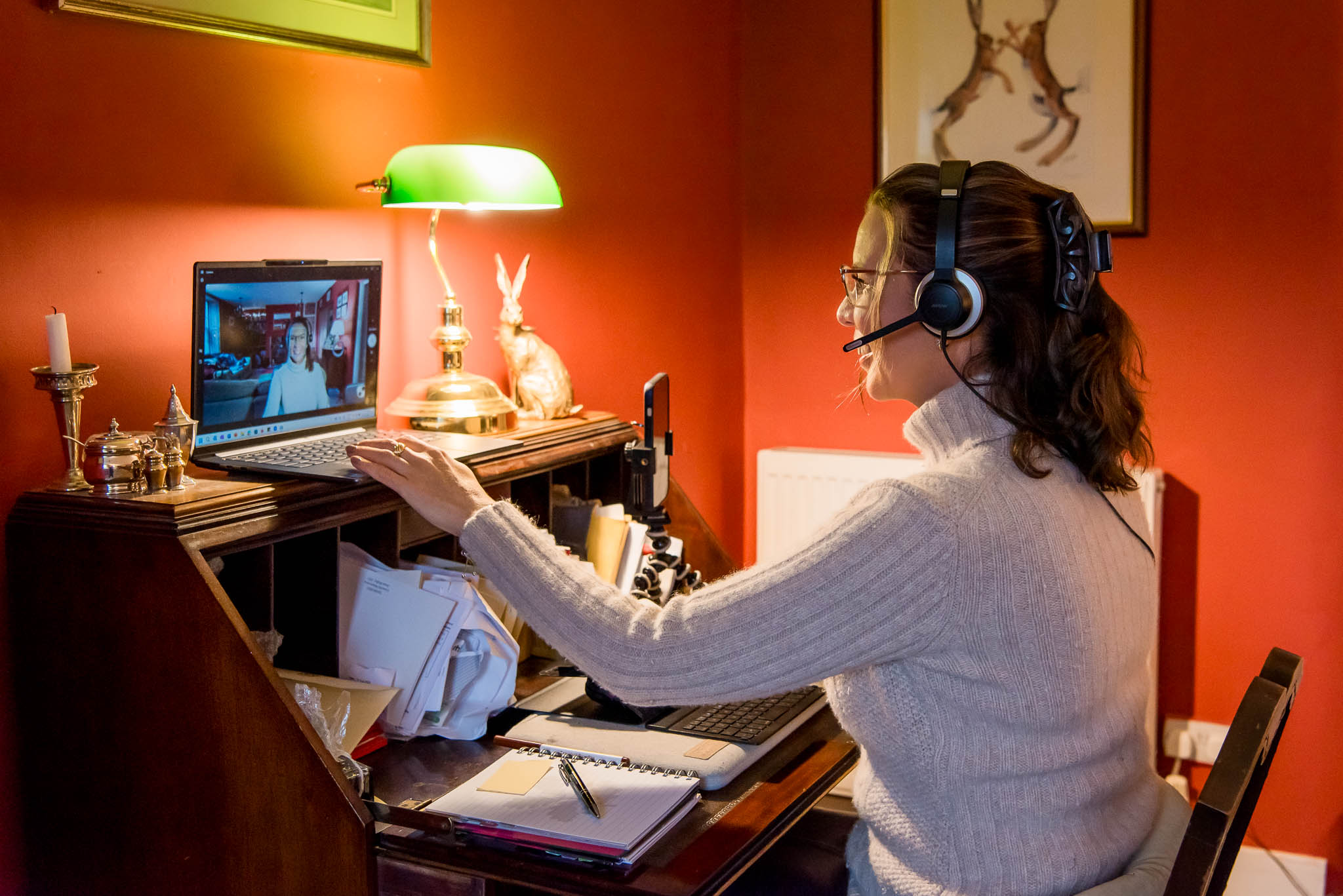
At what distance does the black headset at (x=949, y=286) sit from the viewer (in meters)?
1.24

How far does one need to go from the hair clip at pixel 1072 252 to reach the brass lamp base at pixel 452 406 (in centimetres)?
85

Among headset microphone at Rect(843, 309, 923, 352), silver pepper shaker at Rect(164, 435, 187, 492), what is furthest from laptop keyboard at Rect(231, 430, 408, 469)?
headset microphone at Rect(843, 309, 923, 352)

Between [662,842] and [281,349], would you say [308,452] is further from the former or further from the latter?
[662,842]

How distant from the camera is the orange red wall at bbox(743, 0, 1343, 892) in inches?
98.7

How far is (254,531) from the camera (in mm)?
1293

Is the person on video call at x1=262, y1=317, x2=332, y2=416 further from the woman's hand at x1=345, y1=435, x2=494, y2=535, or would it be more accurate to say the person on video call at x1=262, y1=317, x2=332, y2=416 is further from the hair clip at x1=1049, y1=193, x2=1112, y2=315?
the hair clip at x1=1049, y1=193, x2=1112, y2=315

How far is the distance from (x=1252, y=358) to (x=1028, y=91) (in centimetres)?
75

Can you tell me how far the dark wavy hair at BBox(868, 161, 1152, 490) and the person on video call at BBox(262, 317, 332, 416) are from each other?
767 mm

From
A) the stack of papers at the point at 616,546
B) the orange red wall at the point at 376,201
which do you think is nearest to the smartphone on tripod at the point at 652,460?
the stack of papers at the point at 616,546

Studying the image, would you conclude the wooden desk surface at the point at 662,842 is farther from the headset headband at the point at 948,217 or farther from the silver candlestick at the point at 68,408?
the headset headband at the point at 948,217

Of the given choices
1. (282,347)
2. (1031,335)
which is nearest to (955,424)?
(1031,335)

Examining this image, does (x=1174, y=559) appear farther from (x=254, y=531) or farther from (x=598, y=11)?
(x=254, y=531)

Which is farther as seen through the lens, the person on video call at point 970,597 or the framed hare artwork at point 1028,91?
the framed hare artwork at point 1028,91

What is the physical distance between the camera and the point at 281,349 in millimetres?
1523
